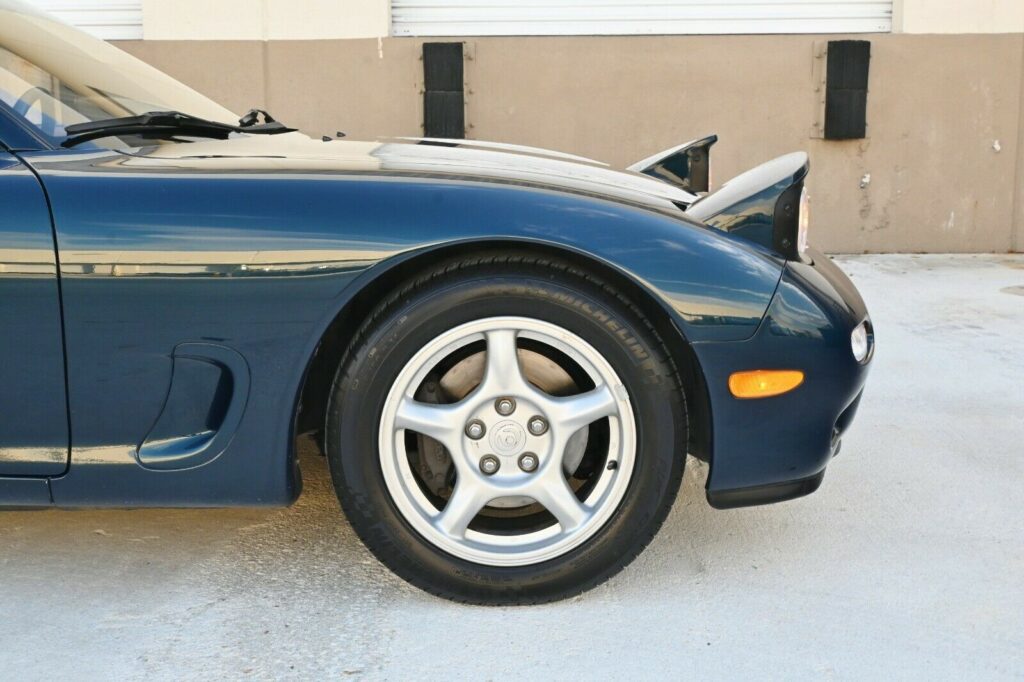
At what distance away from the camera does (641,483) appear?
2309 mm

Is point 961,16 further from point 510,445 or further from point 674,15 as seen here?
point 510,445

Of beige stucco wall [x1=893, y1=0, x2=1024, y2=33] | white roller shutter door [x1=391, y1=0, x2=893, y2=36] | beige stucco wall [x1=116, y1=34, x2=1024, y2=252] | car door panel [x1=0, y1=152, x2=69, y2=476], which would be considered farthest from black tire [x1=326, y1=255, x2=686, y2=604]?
beige stucco wall [x1=893, y1=0, x2=1024, y2=33]

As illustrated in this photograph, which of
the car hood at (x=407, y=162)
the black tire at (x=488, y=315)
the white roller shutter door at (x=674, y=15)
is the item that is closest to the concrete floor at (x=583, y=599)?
the black tire at (x=488, y=315)

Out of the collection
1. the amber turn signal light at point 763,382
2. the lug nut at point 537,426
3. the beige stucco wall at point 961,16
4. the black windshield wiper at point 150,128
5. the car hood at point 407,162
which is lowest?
the lug nut at point 537,426

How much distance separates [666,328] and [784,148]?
6.16 meters

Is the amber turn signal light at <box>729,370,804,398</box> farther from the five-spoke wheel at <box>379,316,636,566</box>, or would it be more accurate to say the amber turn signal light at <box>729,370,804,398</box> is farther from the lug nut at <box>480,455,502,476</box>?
the lug nut at <box>480,455,502,476</box>

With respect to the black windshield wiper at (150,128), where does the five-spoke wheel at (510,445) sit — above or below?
below

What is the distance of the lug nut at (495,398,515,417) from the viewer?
2324 millimetres

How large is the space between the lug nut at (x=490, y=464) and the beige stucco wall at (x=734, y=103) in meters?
6.04

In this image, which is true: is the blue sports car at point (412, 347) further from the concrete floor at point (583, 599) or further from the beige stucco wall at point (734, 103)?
the beige stucco wall at point (734, 103)

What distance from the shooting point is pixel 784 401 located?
230 cm

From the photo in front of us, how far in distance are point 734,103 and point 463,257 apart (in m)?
6.23

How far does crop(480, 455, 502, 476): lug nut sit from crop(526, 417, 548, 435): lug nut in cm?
10

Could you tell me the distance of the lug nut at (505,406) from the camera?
7.63ft
